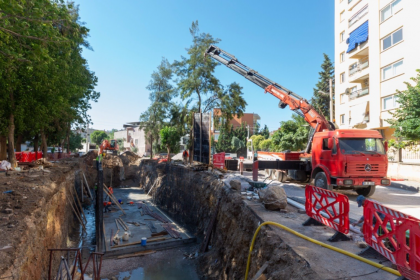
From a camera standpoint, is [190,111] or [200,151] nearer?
[200,151]

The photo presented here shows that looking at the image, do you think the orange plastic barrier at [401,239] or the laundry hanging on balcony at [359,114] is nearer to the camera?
the orange plastic barrier at [401,239]

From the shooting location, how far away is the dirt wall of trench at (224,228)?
15.5ft

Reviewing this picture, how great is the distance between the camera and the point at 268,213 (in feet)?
24.3

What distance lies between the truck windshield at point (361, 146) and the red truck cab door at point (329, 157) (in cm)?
30

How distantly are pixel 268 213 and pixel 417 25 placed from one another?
1849 centimetres

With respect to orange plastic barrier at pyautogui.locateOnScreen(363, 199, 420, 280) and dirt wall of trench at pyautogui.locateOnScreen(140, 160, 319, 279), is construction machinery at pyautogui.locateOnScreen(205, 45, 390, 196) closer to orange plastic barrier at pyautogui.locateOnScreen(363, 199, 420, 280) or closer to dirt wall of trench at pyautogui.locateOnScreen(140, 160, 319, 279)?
dirt wall of trench at pyautogui.locateOnScreen(140, 160, 319, 279)

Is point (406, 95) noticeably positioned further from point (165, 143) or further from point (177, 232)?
point (165, 143)

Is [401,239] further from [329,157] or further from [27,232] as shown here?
[329,157]

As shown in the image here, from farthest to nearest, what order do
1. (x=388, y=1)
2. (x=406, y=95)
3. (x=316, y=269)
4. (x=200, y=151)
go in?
(x=388, y=1) < (x=200, y=151) < (x=406, y=95) < (x=316, y=269)

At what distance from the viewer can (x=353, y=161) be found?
9.94 metres

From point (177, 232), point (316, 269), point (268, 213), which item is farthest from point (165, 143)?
point (316, 269)

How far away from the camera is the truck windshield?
33.6ft

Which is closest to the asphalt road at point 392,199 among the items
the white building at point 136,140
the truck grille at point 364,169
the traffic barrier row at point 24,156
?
the truck grille at point 364,169

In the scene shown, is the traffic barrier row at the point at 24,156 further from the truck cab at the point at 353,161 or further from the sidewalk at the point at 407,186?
the sidewalk at the point at 407,186
